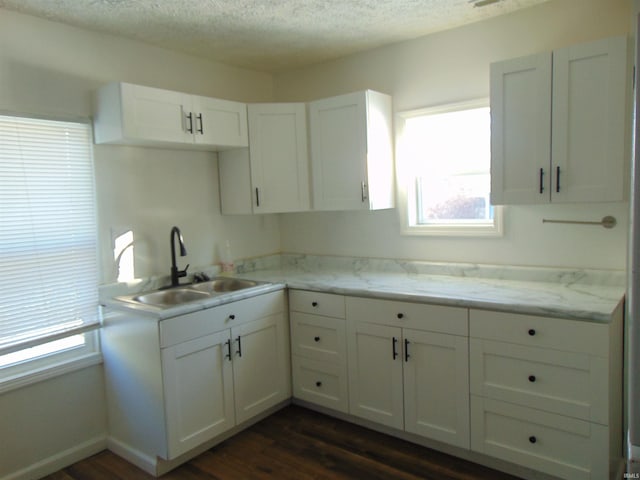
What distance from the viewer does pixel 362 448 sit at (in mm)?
2664

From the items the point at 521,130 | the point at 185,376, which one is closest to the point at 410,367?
the point at 185,376

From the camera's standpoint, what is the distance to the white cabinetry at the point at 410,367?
96.3 inches

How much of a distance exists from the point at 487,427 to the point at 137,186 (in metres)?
2.46

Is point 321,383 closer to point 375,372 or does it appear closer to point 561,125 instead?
point 375,372

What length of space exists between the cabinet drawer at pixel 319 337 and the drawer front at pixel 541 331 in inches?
33.2

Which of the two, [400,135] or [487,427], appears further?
[400,135]

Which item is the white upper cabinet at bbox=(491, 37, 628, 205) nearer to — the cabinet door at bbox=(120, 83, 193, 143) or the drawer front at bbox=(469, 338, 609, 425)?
the drawer front at bbox=(469, 338, 609, 425)

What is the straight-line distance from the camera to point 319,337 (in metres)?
3.00

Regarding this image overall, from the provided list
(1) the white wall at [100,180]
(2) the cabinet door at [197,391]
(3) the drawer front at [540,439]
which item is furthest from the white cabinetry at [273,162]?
(3) the drawer front at [540,439]

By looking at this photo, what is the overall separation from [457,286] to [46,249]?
2.31 m

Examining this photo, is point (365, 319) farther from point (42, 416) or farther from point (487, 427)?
point (42, 416)

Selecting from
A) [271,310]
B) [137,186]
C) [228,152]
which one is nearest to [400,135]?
[228,152]

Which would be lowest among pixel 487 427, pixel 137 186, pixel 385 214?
pixel 487 427

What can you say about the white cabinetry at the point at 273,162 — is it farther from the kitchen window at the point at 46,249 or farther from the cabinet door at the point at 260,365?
the kitchen window at the point at 46,249
